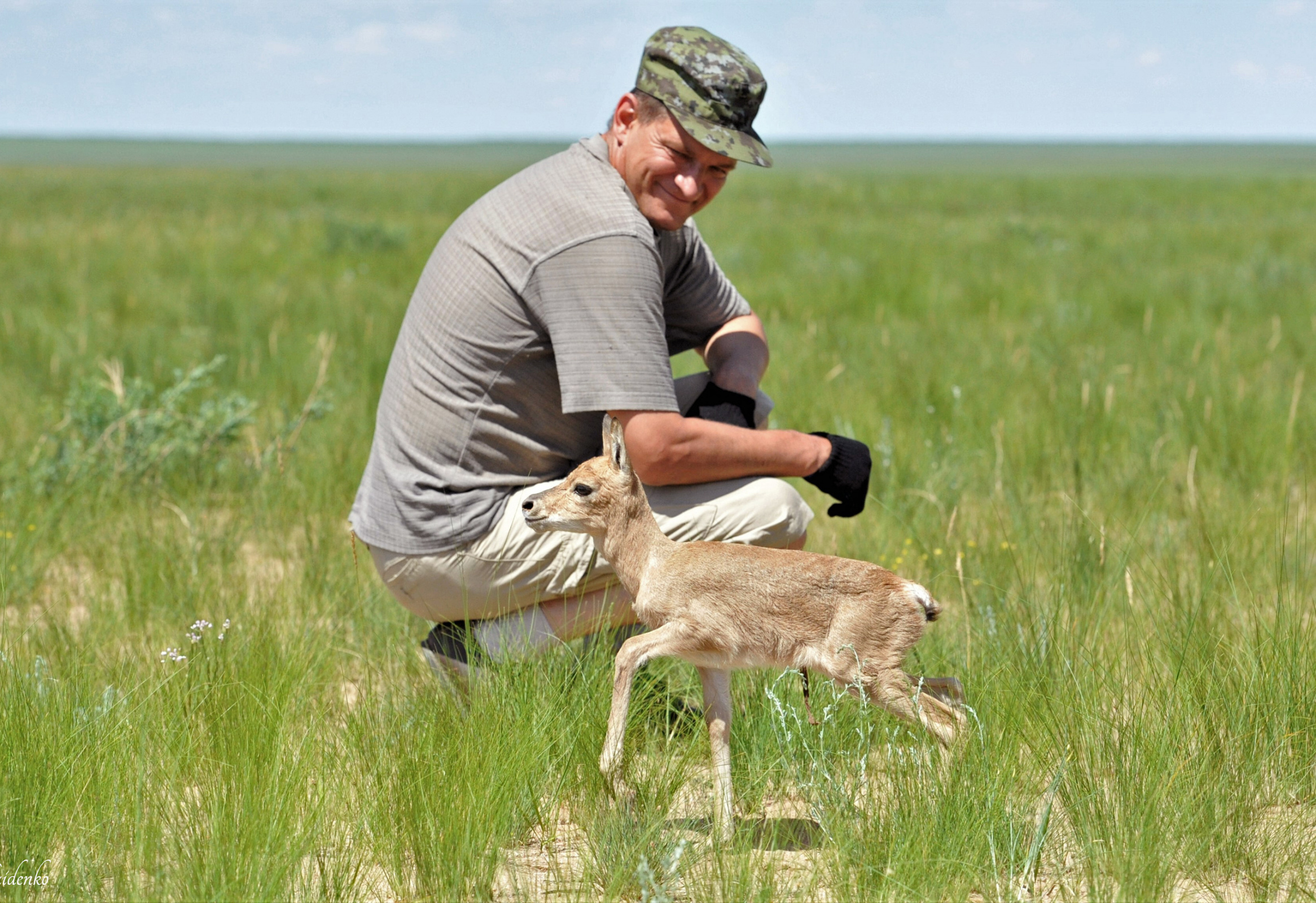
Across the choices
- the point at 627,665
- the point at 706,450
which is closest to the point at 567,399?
the point at 706,450

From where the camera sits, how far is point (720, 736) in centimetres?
256

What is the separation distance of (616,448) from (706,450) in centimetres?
51

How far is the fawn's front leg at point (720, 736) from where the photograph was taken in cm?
249

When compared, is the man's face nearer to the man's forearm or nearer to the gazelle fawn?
the man's forearm

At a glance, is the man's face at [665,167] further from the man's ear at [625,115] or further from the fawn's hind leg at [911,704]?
the fawn's hind leg at [911,704]

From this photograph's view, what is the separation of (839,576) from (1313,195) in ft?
105

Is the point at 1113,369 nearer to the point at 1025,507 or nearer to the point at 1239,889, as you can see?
the point at 1025,507

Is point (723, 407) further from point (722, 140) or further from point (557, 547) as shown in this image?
point (722, 140)

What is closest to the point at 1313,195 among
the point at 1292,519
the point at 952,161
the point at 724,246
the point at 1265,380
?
the point at 724,246

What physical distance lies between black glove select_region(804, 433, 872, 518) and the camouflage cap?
2.41 feet

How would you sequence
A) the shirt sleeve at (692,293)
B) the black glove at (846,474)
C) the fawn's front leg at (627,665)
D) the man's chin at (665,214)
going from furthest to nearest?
the shirt sleeve at (692,293) → the man's chin at (665,214) → the black glove at (846,474) → the fawn's front leg at (627,665)

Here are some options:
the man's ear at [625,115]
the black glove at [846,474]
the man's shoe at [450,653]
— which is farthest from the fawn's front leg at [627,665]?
the man's ear at [625,115]

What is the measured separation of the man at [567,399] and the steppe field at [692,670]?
0.28 m

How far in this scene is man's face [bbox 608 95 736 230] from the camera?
2984 millimetres
